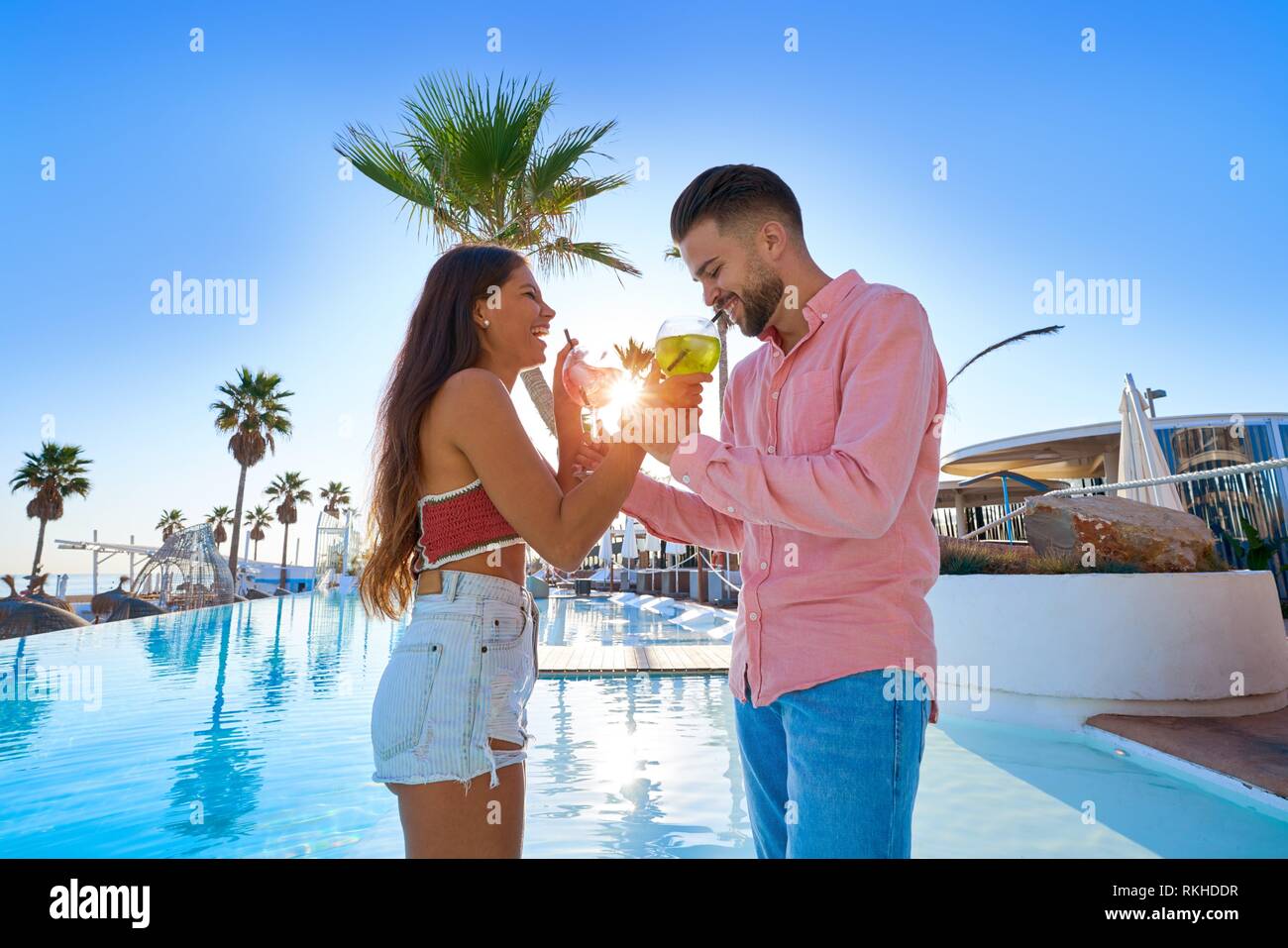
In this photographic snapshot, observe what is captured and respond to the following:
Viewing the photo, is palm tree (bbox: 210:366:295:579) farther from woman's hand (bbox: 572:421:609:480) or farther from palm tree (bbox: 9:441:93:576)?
woman's hand (bbox: 572:421:609:480)

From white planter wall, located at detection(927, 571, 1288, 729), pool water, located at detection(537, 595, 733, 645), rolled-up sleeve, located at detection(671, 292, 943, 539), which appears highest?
rolled-up sleeve, located at detection(671, 292, 943, 539)

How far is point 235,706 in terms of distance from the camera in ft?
25.5

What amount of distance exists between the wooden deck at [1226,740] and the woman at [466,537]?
Answer: 437 centimetres

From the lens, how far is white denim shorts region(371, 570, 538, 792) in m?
1.37

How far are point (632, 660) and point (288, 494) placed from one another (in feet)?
158

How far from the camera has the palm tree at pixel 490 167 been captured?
24.1 feet

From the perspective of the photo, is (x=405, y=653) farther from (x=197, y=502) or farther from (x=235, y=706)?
(x=197, y=502)

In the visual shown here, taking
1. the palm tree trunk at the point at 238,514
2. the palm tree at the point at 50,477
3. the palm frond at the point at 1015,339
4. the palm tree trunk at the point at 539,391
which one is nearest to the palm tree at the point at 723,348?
the palm tree trunk at the point at 539,391

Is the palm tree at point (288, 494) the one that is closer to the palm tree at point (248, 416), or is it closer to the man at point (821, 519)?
the palm tree at point (248, 416)

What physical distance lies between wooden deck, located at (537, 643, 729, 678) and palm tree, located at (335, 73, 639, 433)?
3.96 metres

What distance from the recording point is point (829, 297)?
65.5 inches

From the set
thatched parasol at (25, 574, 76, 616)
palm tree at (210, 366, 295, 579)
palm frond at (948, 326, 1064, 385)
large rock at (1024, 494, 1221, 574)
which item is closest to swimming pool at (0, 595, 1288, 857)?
large rock at (1024, 494, 1221, 574)

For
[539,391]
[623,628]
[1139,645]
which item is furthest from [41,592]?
[1139,645]

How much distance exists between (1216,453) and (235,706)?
1752cm
